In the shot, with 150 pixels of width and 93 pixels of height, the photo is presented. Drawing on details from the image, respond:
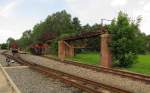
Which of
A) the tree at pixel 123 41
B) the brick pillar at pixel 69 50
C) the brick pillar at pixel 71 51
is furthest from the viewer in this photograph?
the brick pillar at pixel 71 51

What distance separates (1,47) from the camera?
124750 millimetres

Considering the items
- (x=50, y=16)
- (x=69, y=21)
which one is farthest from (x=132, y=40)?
(x=50, y=16)

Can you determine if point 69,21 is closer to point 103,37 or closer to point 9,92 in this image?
point 103,37

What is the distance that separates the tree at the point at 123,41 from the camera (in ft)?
94.8

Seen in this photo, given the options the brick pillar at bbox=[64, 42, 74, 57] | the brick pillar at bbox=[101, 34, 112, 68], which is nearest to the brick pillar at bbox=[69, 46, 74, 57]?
the brick pillar at bbox=[64, 42, 74, 57]

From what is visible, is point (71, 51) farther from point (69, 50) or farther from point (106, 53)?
point (106, 53)

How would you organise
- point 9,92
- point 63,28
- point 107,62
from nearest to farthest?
point 9,92, point 107,62, point 63,28

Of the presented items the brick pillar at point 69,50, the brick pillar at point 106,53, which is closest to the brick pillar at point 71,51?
the brick pillar at point 69,50

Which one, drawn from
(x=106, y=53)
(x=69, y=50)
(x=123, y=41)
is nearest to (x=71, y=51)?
(x=69, y=50)

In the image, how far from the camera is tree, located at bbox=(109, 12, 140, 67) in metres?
28.9

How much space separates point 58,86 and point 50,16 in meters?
97.6

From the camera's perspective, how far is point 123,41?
28797mm

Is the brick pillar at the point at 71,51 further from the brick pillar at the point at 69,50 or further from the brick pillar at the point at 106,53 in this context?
the brick pillar at the point at 106,53

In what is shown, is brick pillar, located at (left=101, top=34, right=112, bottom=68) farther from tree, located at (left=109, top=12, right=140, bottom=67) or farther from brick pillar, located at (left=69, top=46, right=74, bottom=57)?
brick pillar, located at (left=69, top=46, right=74, bottom=57)
